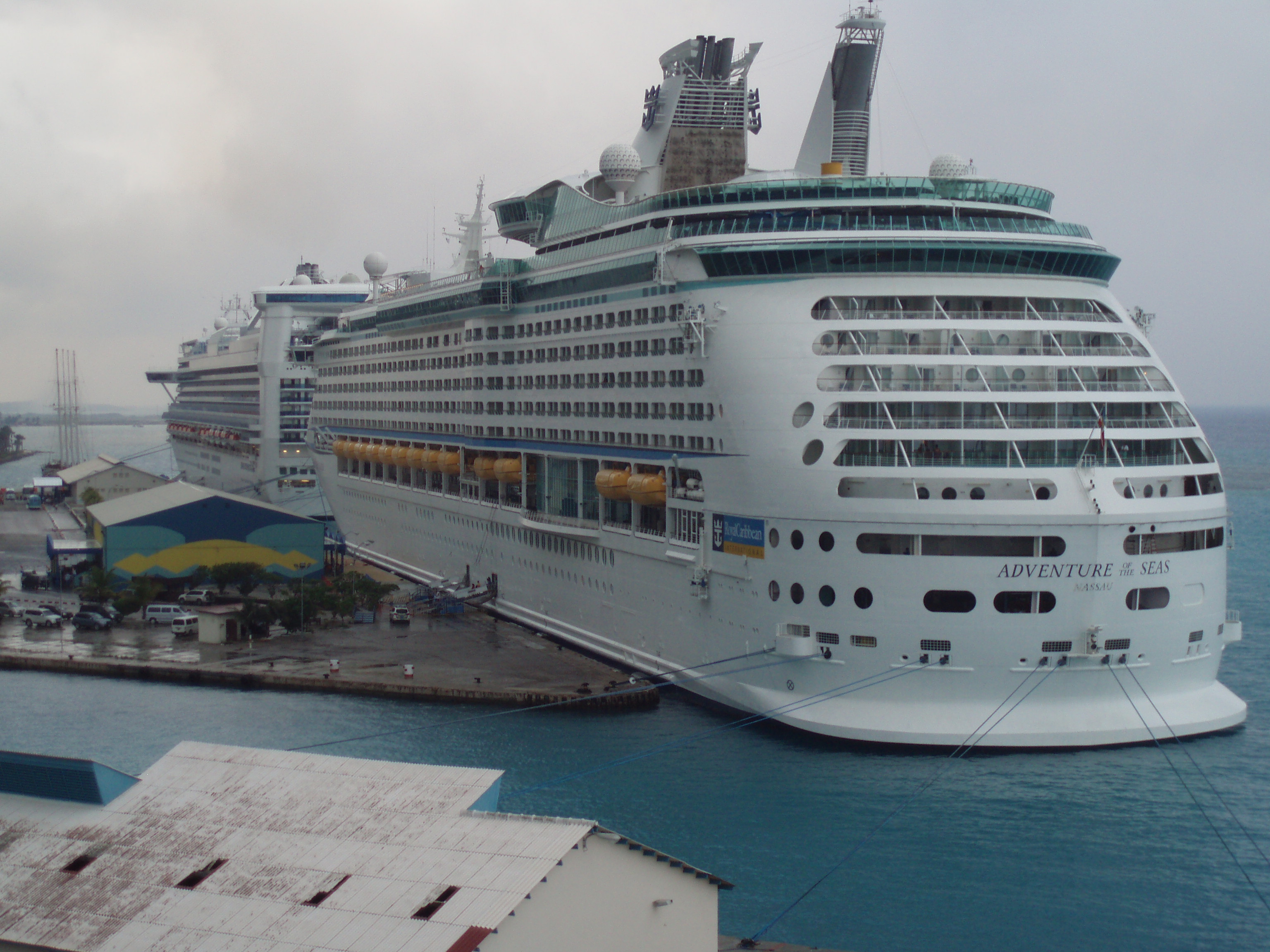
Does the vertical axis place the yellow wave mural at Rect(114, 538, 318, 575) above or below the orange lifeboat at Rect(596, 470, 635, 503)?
below

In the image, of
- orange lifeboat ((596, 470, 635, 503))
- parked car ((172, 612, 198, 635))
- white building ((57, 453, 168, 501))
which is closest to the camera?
orange lifeboat ((596, 470, 635, 503))

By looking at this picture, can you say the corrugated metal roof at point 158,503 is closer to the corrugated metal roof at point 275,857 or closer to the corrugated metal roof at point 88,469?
the corrugated metal roof at point 88,469

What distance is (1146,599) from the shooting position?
24.9 metres

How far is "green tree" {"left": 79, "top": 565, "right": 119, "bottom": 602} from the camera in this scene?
4353 centimetres

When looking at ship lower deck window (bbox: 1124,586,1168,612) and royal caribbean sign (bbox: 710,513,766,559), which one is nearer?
ship lower deck window (bbox: 1124,586,1168,612)

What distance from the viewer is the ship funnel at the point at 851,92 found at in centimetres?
3359

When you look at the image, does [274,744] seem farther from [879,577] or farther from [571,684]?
[879,577]

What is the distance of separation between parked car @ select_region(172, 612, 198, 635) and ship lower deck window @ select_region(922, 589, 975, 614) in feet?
83.0

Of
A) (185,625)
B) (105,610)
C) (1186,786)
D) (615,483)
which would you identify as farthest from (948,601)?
(105,610)

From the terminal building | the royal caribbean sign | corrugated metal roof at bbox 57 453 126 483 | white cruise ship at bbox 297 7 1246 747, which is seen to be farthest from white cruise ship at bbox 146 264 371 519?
the royal caribbean sign

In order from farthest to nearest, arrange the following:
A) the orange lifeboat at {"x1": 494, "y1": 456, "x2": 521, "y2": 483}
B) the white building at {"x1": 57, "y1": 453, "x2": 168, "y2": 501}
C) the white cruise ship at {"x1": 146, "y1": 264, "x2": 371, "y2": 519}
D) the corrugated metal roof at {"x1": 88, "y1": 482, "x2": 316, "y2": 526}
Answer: the white building at {"x1": 57, "y1": 453, "x2": 168, "y2": 501} < the white cruise ship at {"x1": 146, "y1": 264, "x2": 371, "y2": 519} < the corrugated metal roof at {"x1": 88, "y1": 482, "x2": 316, "y2": 526} < the orange lifeboat at {"x1": 494, "y1": 456, "x2": 521, "y2": 483}

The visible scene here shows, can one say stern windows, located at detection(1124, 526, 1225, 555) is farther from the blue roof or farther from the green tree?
the green tree

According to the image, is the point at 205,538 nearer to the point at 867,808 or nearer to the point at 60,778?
the point at 60,778

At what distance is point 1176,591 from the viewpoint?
2520 centimetres
